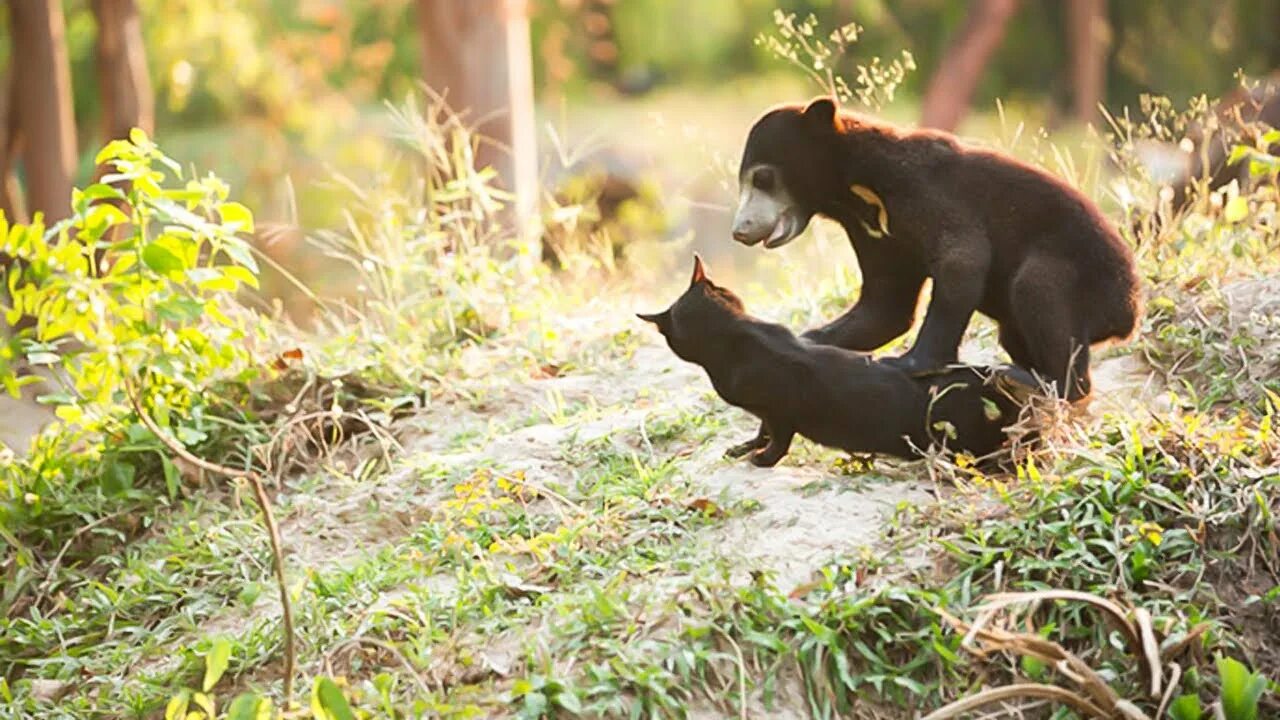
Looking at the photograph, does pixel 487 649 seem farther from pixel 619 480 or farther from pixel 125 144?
pixel 125 144

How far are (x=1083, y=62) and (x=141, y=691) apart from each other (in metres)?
14.6

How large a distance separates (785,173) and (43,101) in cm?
645

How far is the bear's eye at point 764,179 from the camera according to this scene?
431 cm

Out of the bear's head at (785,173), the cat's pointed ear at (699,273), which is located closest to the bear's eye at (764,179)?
the bear's head at (785,173)

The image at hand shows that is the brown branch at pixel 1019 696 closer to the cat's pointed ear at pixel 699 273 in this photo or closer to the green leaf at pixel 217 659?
the cat's pointed ear at pixel 699 273

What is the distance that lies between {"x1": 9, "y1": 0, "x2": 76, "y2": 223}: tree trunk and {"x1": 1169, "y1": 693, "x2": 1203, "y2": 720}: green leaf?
24.8 feet

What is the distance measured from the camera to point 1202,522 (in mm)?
3627

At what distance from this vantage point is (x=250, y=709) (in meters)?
3.26

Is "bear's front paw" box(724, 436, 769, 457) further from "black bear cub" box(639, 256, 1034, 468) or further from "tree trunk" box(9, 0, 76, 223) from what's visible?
"tree trunk" box(9, 0, 76, 223)

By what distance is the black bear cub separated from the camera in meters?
4.00

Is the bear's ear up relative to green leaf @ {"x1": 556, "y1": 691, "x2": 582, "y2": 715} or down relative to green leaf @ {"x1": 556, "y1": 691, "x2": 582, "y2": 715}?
up

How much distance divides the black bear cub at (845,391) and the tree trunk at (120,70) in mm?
5702

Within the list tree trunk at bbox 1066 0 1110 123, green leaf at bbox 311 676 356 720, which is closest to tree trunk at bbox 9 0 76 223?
green leaf at bbox 311 676 356 720

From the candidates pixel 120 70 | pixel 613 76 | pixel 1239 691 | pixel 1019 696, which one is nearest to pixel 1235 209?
pixel 1239 691
